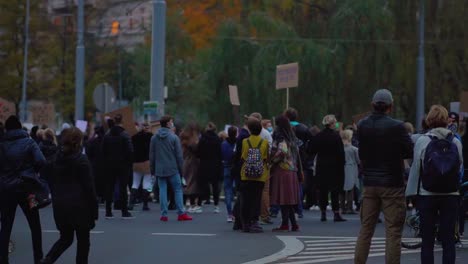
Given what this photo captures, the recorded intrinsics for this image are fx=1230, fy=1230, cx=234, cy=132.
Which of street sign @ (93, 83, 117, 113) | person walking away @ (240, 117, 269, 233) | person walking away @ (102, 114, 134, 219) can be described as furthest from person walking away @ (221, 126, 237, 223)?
street sign @ (93, 83, 117, 113)

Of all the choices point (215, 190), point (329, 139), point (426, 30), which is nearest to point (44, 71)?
point (426, 30)

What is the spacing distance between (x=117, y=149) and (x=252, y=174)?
13.1 feet

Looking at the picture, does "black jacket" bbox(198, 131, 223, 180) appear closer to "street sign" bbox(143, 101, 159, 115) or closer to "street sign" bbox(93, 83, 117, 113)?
"street sign" bbox(143, 101, 159, 115)

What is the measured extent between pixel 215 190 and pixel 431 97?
15.8 metres

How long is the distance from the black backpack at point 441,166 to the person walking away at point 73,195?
127 inches

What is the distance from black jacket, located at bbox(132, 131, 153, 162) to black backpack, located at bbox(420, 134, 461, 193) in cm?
1276

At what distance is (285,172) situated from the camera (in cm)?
1877

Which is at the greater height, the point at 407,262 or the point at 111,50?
the point at 111,50

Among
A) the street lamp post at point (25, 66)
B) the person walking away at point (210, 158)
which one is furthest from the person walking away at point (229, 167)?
the street lamp post at point (25, 66)

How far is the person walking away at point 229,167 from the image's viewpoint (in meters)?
20.8

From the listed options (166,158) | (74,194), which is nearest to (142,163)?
(166,158)

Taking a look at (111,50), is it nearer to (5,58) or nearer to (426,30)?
(5,58)

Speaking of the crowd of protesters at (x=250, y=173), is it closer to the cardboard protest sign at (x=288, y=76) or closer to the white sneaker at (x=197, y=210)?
the white sneaker at (x=197, y=210)

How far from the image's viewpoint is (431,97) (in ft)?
126
